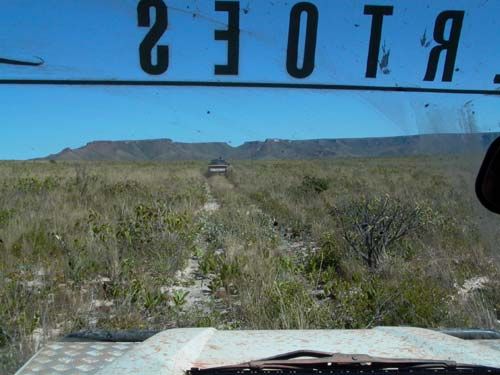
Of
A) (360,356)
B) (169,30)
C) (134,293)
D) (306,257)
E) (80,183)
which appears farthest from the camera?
(80,183)

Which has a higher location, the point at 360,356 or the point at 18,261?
the point at 360,356

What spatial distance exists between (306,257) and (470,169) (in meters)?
5.71

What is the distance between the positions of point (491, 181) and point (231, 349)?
3.97ft

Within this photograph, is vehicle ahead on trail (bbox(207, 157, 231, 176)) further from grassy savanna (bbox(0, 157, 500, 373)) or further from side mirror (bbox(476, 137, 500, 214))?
side mirror (bbox(476, 137, 500, 214))

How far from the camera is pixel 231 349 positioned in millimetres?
1998

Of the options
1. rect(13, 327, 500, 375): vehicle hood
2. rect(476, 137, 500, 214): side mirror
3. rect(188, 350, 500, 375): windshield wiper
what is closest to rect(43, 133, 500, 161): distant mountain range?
rect(476, 137, 500, 214): side mirror

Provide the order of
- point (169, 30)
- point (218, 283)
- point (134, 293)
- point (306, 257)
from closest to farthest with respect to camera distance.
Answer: point (169, 30)
point (134, 293)
point (218, 283)
point (306, 257)

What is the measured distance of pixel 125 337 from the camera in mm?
2391

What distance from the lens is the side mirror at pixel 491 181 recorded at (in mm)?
2238

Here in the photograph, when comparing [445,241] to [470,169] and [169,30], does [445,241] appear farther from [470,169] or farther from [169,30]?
[169,30]

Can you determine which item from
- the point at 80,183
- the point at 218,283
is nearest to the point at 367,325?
the point at 218,283

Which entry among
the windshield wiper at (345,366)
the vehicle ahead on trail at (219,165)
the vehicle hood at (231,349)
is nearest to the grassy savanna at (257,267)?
the vehicle ahead on trail at (219,165)

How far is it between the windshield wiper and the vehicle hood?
0.28 feet

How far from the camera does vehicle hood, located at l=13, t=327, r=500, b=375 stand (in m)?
1.80
